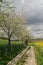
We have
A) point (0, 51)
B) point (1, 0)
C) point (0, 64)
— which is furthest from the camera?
point (0, 51)

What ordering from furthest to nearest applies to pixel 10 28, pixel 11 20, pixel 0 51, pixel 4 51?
pixel 10 28 < pixel 11 20 < pixel 4 51 < pixel 0 51

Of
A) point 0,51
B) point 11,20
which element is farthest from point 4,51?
point 11,20

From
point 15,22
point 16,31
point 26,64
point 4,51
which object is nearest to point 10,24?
point 15,22

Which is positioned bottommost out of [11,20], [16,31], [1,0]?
[16,31]

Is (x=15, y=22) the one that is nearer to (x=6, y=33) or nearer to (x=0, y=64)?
(x=6, y=33)

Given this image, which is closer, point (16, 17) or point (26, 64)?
point (26, 64)

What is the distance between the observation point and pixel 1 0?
621 inches

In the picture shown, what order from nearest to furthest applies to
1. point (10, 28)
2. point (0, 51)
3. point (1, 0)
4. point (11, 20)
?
point (1, 0) < point (0, 51) < point (11, 20) < point (10, 28)

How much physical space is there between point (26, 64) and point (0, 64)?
8.48 feet

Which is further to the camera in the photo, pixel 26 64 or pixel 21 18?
pixel 21 18

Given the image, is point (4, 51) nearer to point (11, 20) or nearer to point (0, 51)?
point (0, 51)

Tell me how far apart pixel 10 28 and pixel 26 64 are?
134ft

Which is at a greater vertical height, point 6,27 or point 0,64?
point 0,64

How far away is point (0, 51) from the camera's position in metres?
37.4
